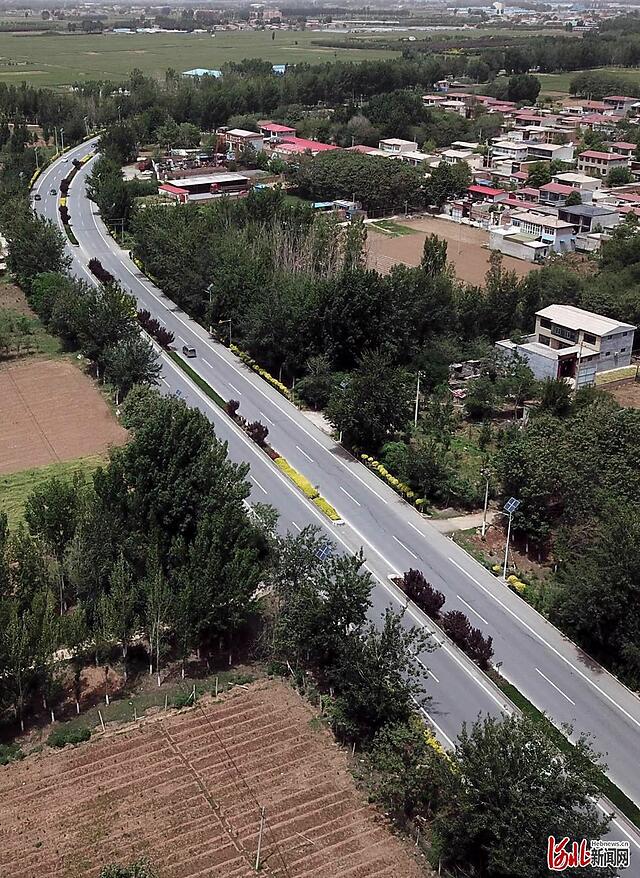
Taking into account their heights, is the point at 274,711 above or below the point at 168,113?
below

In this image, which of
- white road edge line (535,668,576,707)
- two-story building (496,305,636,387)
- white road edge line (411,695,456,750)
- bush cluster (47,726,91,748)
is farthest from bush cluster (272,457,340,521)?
two-story building (496,305,636,387)

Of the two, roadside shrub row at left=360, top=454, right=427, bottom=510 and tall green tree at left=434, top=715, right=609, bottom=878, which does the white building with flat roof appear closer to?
roadside shrub row at left=360, top=454, right=427, bottom=510

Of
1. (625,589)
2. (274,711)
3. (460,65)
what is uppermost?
(460,65)

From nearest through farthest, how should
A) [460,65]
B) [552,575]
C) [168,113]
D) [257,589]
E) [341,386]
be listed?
[257,589] → [552,575] → [341,386] → [168,113] → [460,65]

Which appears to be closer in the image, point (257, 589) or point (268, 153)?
point (257, 589)

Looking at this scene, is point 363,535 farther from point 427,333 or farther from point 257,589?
point 427,333

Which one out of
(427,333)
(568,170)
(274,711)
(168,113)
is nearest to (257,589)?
(274,711)

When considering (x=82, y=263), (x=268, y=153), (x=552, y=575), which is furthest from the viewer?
(x=268, y=153)
